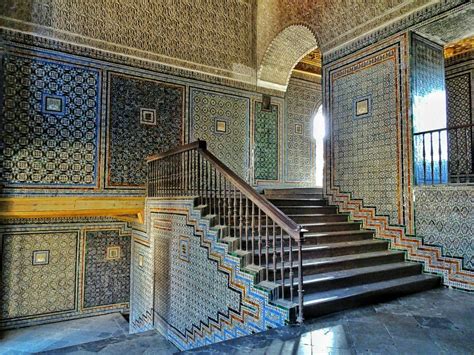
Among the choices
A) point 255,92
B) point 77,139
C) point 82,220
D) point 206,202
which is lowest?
point 82,220

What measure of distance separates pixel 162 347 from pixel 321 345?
298 cm

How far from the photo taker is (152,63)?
6.39m

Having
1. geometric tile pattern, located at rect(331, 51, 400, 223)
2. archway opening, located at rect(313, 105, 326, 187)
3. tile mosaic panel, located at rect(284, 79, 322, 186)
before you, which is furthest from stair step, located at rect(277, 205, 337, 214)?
archway opening, located at rect(313, 105, 326, 187)

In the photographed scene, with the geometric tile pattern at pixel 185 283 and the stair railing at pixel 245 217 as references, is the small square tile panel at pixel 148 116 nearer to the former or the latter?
the stair railing at pixel 245 217

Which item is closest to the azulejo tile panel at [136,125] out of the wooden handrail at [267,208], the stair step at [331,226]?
the wooden handrail at [267,208]

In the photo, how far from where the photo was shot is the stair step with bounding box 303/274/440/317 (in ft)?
10.6

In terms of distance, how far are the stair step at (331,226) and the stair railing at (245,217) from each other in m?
0.54

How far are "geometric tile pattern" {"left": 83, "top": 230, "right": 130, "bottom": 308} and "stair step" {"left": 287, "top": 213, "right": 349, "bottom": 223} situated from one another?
3664 millimetres

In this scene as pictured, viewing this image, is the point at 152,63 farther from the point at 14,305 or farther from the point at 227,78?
the point at 14,305

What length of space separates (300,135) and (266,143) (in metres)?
1.12

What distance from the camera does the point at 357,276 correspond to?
3.88m

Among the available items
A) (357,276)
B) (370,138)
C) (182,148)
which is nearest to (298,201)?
(370,138)

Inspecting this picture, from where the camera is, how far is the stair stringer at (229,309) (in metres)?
3.14

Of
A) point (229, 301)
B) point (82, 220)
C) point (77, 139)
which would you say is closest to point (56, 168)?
point (77, 139)
